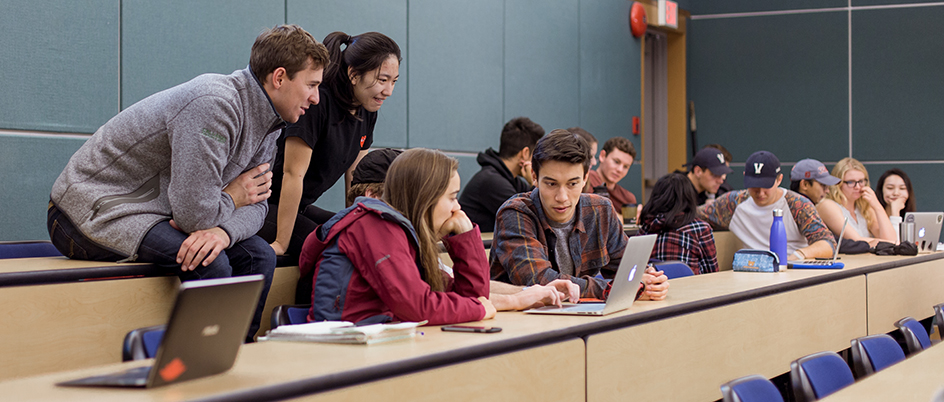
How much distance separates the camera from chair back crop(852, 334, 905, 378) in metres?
2.11

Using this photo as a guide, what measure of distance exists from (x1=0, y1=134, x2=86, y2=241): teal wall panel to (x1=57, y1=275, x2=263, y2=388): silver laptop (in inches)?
96.7

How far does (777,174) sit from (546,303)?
242cm

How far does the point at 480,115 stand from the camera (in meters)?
5.96

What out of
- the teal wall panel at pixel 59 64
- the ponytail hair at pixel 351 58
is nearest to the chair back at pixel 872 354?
the ponytail hair at pixel 351 58

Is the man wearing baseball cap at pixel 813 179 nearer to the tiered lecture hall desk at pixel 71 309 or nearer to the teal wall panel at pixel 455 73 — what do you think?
the teal wall panel at pixel 455 73

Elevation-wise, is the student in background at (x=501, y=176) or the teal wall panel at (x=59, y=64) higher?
the teal wall panel at (x=59, y=64)

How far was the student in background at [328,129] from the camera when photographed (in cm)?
271

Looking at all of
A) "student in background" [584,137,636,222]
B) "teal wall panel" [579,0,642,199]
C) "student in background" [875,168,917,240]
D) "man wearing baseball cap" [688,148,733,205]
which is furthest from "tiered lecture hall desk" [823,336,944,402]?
"teal wall panel" [579,0,642,199]

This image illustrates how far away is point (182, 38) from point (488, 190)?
5.59 feet

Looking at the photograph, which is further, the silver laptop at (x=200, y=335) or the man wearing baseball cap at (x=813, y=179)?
the man wearing baseball cap at (x=813, y=179)

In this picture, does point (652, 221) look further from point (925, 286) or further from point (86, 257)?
point (86, 257)

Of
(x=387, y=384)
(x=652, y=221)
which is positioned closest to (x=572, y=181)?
(x=387, y=384)

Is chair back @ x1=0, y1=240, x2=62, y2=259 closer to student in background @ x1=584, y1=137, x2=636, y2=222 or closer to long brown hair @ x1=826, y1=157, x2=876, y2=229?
student in background @ x1=584, y1=137, x2=636, y2=222

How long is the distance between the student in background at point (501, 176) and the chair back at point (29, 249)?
7.01ft
